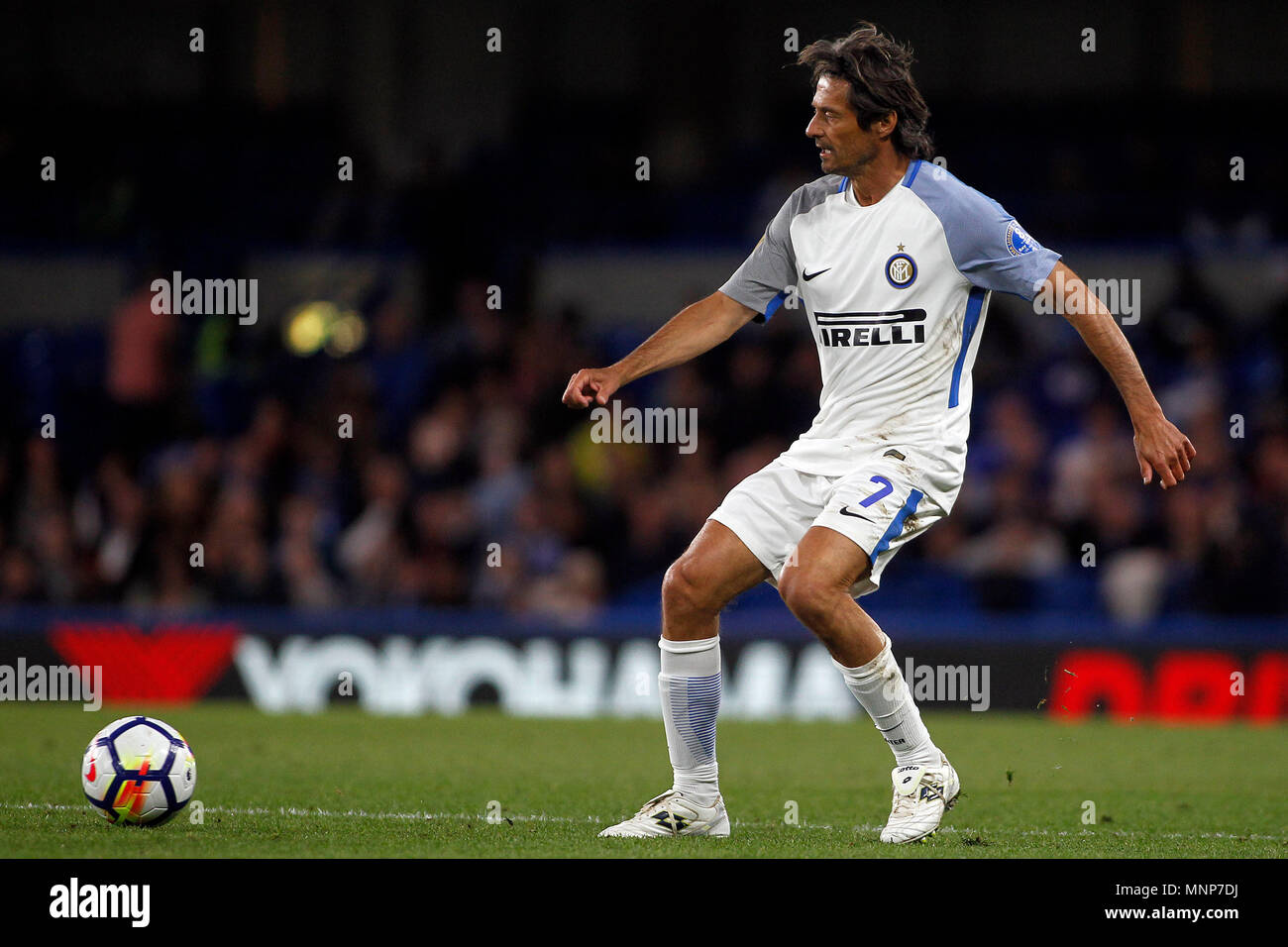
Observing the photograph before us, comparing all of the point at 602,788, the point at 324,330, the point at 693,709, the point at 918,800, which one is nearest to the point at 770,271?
the point at 693,709

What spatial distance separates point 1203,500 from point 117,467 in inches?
324

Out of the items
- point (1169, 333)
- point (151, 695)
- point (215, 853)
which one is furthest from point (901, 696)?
point (1169, 333)

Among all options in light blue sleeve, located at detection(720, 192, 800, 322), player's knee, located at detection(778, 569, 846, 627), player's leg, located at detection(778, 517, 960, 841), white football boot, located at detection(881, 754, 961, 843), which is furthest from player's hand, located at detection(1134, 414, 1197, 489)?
light blue sleeve, located at detection(720, 192, 800, 322)

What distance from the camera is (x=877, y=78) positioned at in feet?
18.7

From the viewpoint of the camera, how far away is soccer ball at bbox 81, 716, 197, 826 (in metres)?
5.73

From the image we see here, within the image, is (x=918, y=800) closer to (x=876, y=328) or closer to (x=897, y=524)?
(x=897, y=524)

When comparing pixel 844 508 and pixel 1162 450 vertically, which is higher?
pixel 1162 450

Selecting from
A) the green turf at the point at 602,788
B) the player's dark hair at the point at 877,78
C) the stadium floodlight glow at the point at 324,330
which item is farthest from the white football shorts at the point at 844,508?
the stadium floodlight glow at the point at 324,330

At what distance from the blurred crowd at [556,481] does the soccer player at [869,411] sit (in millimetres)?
6184

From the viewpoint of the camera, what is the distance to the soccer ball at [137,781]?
5.73 metres

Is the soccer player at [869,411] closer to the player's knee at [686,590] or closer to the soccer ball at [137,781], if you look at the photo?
the player's knee at [686,590]

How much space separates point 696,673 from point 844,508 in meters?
0.76

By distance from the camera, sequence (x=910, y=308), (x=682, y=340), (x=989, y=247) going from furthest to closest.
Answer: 1. (x=682, y=340)
2. (x=910, y=308)
3. (x=989, y=247)

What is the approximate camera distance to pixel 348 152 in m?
17.8
